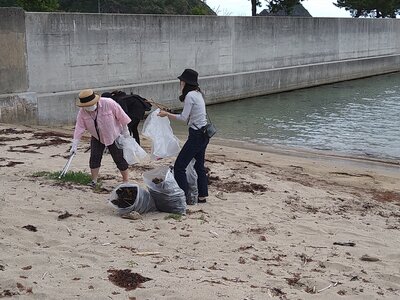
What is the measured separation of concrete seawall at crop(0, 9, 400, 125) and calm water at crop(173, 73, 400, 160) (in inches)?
50.5

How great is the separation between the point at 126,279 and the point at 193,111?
255 cm

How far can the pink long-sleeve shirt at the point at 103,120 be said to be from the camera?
22.1 feet

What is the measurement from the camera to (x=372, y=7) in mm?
43594

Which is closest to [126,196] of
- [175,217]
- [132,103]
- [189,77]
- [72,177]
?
[175,217]

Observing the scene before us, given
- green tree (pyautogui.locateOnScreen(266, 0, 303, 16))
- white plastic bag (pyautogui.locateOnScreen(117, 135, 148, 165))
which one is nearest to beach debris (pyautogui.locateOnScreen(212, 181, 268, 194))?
white plastic bag (pyautogui.locateOnScreen(117, 135, 148, 165))

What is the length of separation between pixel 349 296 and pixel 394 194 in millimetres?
4577

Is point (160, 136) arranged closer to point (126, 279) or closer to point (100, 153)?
point (100, 153)

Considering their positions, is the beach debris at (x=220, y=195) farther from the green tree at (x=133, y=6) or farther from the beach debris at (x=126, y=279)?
the green tree at (x=133, y=6)

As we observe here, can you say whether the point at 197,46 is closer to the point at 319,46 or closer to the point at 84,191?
the point at 319,46

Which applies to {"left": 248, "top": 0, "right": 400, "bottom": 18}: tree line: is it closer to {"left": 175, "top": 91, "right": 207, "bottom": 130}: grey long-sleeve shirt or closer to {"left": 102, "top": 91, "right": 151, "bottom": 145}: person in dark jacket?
{"left": 102, "top": 91, "right": 151, "bottom": 145}: person in dark jacket

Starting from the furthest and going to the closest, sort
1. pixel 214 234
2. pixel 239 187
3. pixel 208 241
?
pixel 239 187
pixel 214 234
pixel 208 241

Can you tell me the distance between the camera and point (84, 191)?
6.92m

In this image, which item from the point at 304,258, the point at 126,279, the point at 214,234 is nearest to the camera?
the point at 126,279

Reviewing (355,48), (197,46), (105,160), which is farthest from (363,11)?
(105,160)
